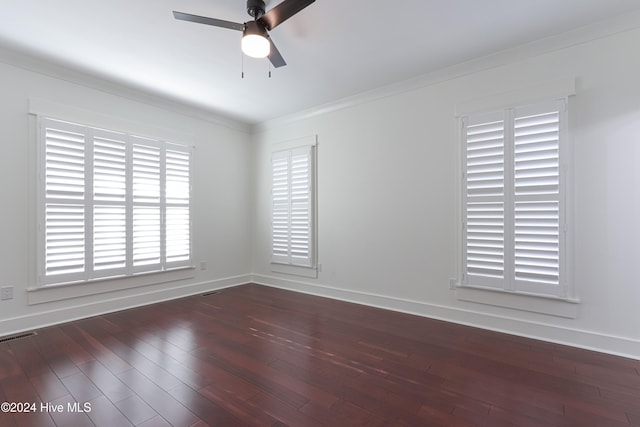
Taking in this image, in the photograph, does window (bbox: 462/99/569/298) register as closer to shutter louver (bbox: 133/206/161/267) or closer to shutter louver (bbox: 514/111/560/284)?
shutter louver (bbox: 514/111/560/284)

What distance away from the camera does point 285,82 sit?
3613 mm

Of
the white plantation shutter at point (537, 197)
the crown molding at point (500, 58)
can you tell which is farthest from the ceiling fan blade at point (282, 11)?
the white plantation shutter at point (537, 197)

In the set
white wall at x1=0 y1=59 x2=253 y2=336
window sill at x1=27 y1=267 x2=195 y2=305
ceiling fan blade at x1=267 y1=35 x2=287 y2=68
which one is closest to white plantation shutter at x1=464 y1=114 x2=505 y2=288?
ceiling fan blade at x1=267 y1=35 x2=287 y2=68

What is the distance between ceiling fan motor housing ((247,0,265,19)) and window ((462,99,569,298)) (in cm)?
229

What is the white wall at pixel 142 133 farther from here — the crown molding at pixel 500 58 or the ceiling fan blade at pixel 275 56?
the ceiling fan blade at pixel 275 56

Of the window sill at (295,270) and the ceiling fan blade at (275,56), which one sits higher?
the ceiling fan blade at (275,56)

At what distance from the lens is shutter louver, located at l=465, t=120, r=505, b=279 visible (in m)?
3.01

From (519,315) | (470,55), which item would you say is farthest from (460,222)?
(470,55)

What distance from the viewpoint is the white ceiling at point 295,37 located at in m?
2.33

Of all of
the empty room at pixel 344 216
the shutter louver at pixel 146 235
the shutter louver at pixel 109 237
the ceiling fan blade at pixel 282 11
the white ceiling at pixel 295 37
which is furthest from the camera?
the shutter louver at pixel 146 235

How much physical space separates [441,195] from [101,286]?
412 cm

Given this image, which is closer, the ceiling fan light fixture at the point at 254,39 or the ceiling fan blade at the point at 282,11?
the ceiling fan blade at the point at 282,11

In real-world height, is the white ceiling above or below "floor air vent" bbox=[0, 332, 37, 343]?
above

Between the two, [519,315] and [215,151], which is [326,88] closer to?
[215,151]
